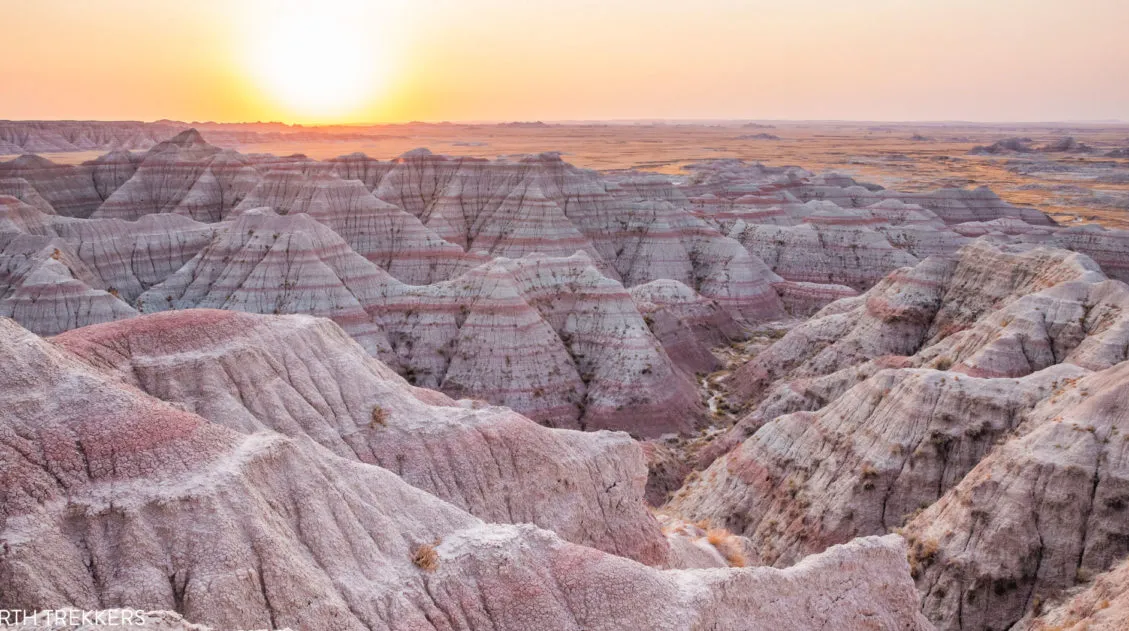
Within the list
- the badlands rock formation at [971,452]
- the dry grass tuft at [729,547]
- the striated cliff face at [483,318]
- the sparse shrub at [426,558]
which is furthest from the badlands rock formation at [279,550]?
the striated cliff face at [483,318]

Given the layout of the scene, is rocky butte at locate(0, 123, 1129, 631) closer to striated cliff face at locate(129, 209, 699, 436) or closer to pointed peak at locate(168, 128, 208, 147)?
striated cliff face at locate(129, 209, 699, 436)

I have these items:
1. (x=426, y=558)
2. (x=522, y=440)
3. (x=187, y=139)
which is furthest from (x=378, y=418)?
(x=187, y=139)

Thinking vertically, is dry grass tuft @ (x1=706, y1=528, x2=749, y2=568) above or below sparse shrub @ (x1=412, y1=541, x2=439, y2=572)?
below

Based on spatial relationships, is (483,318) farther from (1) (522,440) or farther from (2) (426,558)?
(2) (426,558)

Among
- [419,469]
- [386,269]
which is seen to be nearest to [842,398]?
[419,469]

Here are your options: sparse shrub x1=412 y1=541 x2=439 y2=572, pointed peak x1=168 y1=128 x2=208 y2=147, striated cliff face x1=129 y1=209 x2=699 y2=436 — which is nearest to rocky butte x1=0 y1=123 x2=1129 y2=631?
sparse shrub x1=412 y1=541 x2=439 y2=572

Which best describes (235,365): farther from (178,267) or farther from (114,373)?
(178,267)

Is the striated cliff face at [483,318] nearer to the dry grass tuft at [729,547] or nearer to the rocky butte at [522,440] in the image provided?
the rocky butte at [522,440]
